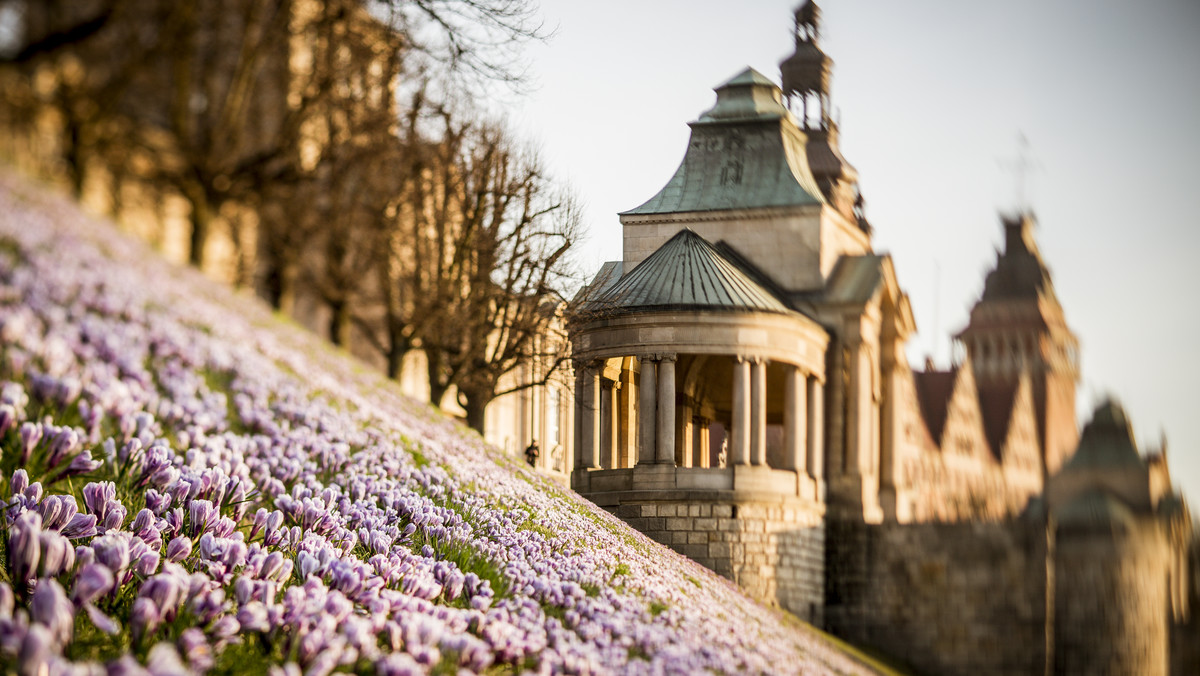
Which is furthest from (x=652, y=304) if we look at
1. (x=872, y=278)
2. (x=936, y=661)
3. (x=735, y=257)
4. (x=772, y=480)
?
(x=936, y=661)

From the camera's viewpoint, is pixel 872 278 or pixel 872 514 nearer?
pixel 872 278

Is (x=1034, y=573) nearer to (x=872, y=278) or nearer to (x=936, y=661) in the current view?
(x=936, y=661)

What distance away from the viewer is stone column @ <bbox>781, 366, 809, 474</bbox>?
13.2 m

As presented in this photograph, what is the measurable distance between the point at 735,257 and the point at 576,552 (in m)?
→ 4.28

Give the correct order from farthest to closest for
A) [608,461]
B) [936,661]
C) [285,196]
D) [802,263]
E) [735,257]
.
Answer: [285,196] → [936,661] → [802,263] → [735,257] → [608,461]

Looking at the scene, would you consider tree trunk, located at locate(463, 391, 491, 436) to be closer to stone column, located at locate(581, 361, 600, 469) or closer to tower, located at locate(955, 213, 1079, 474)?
stone column, located at locate(581, 361, 600, 469)

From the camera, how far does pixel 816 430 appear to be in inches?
516

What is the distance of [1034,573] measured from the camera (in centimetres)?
2542

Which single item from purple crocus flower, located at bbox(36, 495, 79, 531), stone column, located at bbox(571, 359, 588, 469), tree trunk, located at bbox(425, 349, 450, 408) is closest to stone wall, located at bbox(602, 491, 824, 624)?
stone column, located at bbox(571, 359, 588, 469)

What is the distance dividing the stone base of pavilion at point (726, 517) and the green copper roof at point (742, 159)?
239 centimetres

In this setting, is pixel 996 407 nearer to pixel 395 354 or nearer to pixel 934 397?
pixel 934 397

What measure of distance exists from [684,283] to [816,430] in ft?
8.24

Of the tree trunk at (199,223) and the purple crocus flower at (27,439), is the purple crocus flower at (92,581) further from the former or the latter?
the tree trunk at (199,223)

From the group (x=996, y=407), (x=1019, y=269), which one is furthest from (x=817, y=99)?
(x=996, y=407)
